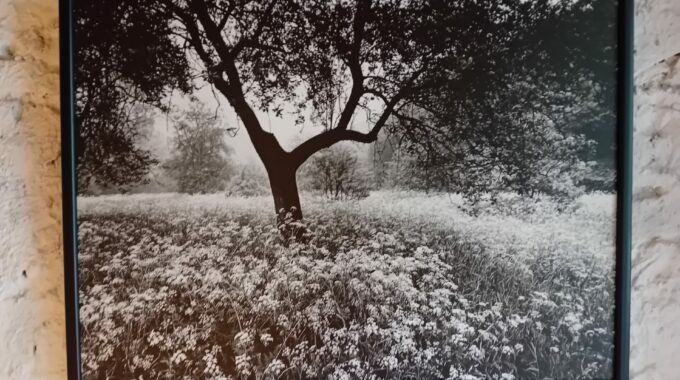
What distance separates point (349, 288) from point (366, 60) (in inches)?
13.8

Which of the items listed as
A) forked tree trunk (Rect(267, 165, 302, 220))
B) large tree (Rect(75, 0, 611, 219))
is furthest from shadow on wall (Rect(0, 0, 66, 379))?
forked tree trunk (Rect(267, 165, 302, 220))

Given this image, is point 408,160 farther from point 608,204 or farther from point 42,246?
point 42,246

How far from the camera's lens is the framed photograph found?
65 cm

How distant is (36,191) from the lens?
0.65 meters

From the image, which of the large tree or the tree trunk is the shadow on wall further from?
the tree trunk

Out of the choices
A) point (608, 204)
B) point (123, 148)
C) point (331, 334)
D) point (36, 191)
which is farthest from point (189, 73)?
point (608, 204)

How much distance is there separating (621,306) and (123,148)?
32.0 inches

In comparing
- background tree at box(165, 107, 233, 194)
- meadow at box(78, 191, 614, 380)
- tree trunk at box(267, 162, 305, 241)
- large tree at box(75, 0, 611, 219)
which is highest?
large tree at box(75, 0, 611, 219)

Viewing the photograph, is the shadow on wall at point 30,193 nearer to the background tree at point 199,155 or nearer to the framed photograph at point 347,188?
the framed photograph at point 347,188

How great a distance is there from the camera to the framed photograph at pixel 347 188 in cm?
65

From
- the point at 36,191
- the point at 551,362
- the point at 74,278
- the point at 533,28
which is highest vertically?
the point at 533,28

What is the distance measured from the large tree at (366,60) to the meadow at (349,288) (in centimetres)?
10

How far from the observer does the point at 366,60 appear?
2.22ft

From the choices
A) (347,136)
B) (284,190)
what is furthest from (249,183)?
(347,136)
